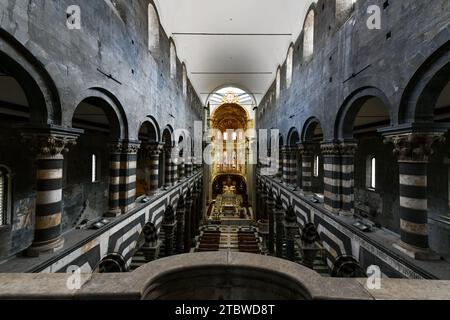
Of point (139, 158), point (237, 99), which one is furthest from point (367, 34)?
point (237, 99)

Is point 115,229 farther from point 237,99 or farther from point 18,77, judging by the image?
point 237,99

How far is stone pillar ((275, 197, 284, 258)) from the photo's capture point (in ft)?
45.0

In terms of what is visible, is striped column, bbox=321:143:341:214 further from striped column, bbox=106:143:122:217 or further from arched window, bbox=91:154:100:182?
arched window, bbox=91:154:100:182

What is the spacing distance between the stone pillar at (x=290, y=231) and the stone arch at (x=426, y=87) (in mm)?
8068

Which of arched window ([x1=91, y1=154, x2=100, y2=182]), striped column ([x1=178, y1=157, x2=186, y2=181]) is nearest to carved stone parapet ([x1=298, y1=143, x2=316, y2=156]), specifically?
striped column ([x1=178, y1=157, x2=186, y2=181])

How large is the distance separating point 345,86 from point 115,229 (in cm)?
831

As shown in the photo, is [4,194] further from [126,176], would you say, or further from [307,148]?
[307,148]

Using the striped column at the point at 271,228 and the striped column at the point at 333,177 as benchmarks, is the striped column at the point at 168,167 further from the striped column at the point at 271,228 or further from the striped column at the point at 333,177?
the striped column at the point at 333,177

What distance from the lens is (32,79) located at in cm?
414

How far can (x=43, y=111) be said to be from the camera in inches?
174

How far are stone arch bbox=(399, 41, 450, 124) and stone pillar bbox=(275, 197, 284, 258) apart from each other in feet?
34.6

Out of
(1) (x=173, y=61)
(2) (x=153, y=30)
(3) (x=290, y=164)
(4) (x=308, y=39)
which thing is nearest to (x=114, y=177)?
(2) (x=153, y=30)

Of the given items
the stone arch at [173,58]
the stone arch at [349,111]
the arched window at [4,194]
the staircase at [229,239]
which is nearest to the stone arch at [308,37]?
the stone arch at [349,111]

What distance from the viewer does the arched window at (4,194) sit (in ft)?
23.0
